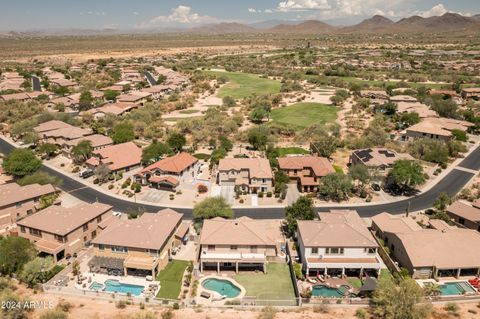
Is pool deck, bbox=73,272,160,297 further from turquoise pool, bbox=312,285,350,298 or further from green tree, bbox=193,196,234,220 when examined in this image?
turquoise pool, bbox=312,285,350,298

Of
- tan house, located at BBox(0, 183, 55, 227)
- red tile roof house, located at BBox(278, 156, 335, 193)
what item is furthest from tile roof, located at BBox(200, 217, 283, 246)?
tan house, located at BBox(0, 183, 55, 227)

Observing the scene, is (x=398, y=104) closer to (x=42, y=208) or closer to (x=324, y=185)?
(x=324, y=185)

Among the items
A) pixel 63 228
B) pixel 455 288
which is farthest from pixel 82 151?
pixel 455 288

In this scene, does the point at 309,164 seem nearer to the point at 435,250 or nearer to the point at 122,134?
the point at 435,250

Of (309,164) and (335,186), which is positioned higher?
(309,164)

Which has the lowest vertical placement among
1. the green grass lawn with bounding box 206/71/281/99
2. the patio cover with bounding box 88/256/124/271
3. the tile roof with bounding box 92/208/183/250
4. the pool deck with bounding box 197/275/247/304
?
the pool deck with bounding box 197/275/247/304

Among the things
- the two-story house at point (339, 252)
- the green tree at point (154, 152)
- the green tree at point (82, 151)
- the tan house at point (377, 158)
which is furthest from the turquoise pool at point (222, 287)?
the green tree at point (82, 151)
